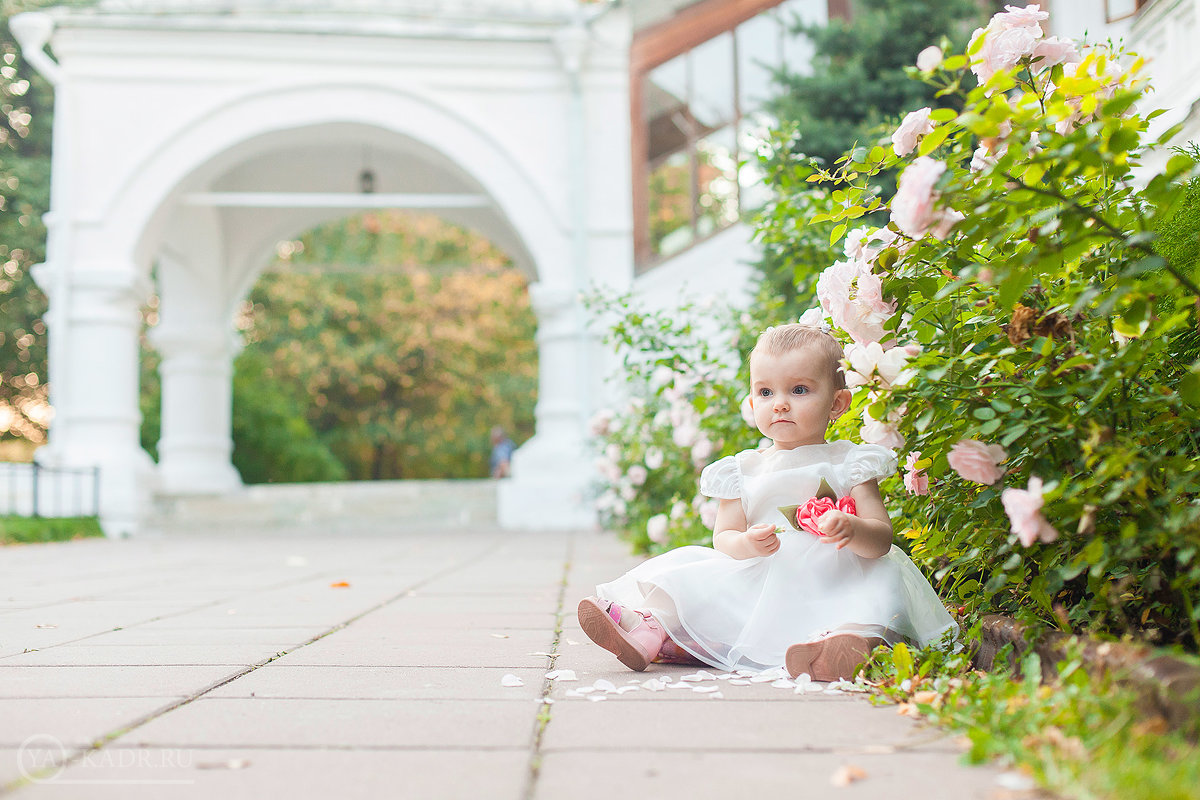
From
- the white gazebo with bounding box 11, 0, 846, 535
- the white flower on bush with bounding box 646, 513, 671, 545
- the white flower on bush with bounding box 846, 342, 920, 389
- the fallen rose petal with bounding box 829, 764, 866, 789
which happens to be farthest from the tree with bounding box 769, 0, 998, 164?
the fallen rose petal with bounding box 829, 764, 866, 789

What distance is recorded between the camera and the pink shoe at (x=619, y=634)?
7.65ft

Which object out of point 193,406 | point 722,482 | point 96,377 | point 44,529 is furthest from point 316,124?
point 722,482

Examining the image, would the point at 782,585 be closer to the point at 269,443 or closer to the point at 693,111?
the point at 693,111

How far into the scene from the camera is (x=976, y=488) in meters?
2.20

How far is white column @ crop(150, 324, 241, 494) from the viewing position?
1212cm

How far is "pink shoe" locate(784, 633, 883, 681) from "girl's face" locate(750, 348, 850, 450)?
1.71 feet

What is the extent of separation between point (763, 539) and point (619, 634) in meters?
0.41

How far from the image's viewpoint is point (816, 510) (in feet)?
7.48

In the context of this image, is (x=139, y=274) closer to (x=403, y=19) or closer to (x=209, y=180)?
(x=209, y=180)

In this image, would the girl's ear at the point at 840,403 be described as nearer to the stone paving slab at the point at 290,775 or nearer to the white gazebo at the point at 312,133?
the stone paving slab at the point at 290,775

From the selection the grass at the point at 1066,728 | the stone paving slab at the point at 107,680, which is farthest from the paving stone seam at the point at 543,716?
the stone paving slab at the point at 107,680

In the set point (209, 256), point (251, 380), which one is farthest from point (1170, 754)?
point (251, 380)

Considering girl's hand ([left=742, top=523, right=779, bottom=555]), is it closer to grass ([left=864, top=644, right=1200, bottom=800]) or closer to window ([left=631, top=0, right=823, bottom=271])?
grass ([left=864, top=644, right=1200, bottom=800])

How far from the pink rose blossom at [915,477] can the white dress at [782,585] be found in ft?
0.20
